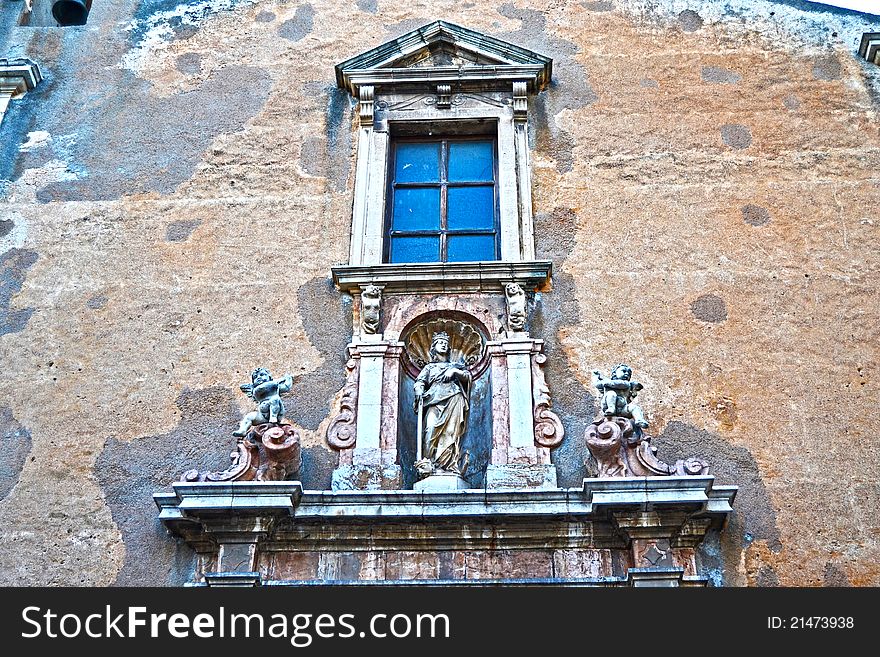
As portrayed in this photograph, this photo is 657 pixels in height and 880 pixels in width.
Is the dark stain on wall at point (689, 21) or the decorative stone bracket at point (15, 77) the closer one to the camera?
the decorative stone bracket at point (15, 77)

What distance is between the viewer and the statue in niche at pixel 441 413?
7020 mm

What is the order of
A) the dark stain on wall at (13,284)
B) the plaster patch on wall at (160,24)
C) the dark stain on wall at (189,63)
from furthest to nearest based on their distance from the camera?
1. the plaster patch on wall at (160,24)
2. the dark stain on wall at (189,63)
3. the dark stain on wall at (13,284)

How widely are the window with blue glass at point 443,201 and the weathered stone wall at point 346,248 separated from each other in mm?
363

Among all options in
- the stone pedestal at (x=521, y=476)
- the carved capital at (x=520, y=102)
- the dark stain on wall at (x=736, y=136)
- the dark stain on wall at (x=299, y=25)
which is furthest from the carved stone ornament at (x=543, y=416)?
the dark stain on wall at (x=299, y=25)

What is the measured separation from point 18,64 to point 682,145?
4803mm

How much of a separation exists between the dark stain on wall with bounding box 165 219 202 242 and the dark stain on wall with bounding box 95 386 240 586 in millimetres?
1251

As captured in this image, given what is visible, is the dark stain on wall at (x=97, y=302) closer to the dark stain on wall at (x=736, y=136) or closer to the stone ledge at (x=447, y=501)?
the stone ledge at (x=447, y=501)

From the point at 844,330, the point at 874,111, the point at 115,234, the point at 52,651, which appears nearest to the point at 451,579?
the point at 52,651

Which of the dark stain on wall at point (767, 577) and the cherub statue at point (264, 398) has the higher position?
the cherub statue at point (264, 398)

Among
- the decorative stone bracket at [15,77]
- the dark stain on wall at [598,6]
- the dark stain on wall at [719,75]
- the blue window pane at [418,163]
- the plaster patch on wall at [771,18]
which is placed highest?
the dark stain on wall at [598,6]

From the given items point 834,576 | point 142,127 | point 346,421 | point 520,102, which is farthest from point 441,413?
point 142,127

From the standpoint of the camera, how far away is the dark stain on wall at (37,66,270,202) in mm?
8664

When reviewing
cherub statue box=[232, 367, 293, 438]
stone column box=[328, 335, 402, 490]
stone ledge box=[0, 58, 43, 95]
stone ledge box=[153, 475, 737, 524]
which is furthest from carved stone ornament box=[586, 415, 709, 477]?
stone ledge box=[0, 58, 43, 95]

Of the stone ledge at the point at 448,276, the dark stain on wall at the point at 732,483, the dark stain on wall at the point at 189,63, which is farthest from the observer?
the dark stain on wall at the point at 189,63
